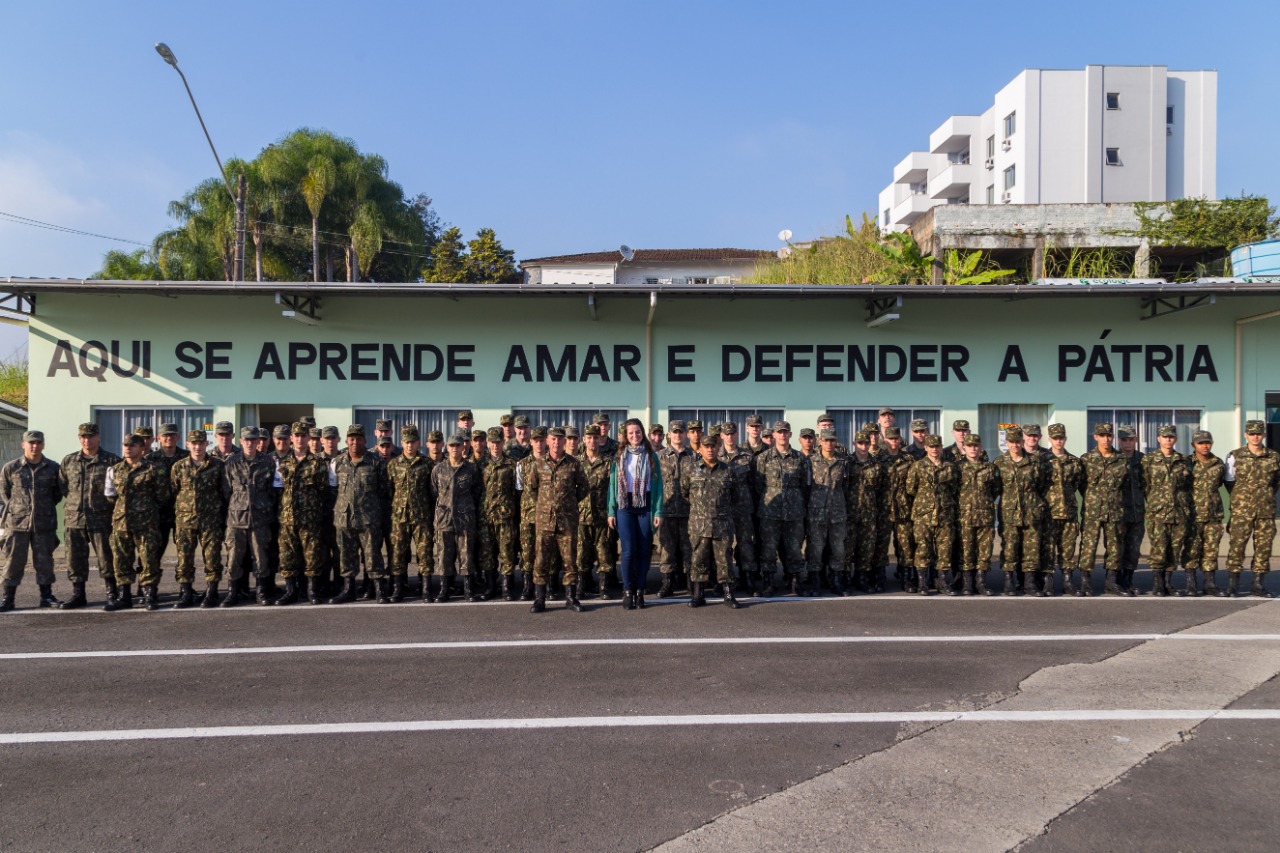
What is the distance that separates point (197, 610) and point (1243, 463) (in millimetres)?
10718

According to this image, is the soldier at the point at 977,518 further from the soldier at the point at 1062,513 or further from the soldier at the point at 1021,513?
the soldier at the point at 1062,513

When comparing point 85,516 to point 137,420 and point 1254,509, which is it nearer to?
point 137,420

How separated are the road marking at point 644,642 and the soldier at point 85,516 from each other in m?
→ 1.96

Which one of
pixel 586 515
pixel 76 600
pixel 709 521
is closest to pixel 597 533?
pixel 586 515

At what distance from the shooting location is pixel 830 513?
9.10m

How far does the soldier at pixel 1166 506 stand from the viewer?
8.96 m

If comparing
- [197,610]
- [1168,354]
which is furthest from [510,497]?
[1168,354]

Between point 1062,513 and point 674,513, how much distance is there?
4010 millimetres

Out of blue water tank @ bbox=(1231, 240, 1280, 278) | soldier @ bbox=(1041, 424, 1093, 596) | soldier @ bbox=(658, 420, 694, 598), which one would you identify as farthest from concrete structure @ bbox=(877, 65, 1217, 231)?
soldier @ bbox=(658, 420, 694, 598)

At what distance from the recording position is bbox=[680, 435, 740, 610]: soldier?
8.37m

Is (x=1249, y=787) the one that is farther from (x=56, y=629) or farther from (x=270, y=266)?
(x=270, y=266)

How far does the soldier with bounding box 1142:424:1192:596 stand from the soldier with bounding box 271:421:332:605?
8557 millimetres

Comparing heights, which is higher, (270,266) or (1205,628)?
(270,266)

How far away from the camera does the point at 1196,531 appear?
906 cm
